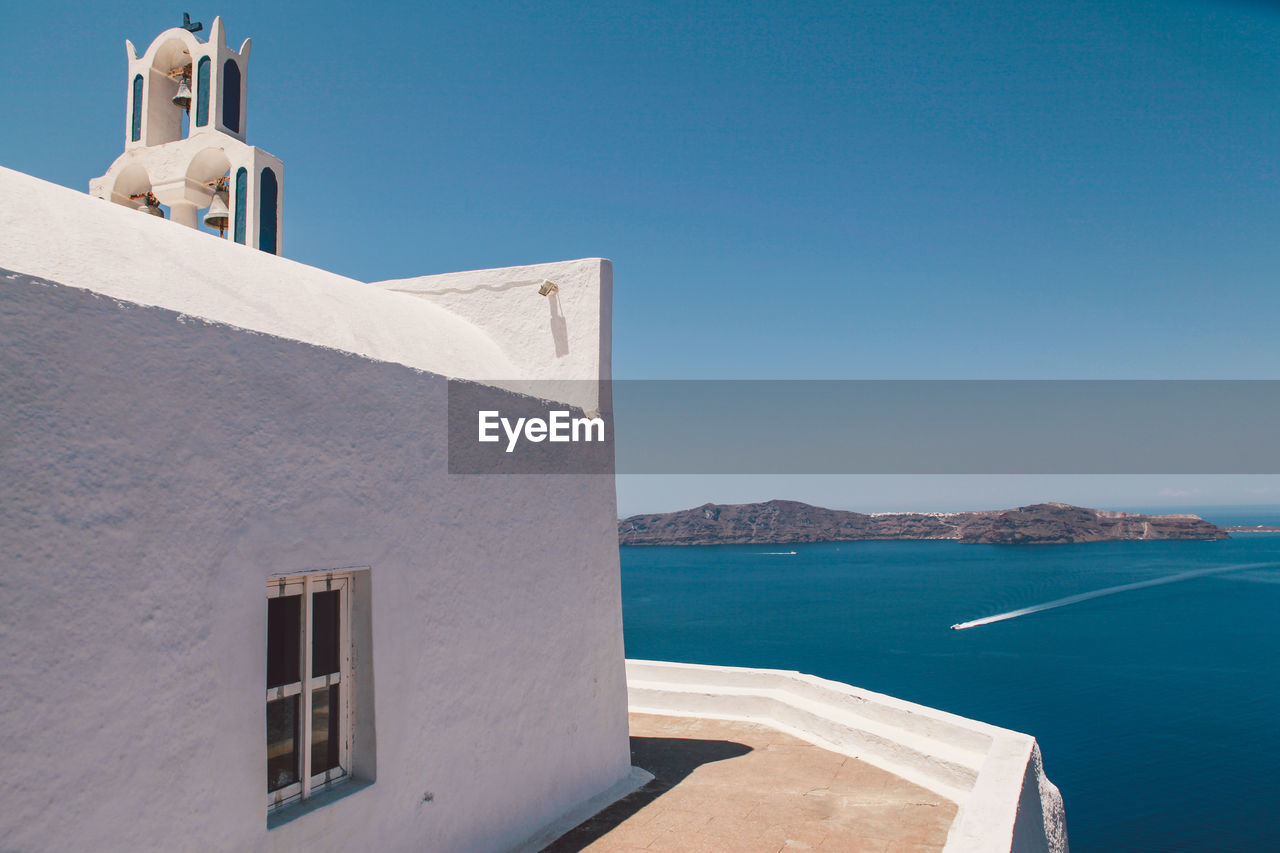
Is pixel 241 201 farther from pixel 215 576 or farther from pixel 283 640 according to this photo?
pixel 215 576

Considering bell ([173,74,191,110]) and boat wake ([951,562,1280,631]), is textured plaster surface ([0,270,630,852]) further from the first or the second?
boat wake ([951,562,1280,631])

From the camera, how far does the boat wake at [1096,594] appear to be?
184 feet

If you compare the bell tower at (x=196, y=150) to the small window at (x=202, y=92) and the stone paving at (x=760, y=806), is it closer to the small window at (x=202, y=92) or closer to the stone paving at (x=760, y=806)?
the small window at (x=202, y=92)

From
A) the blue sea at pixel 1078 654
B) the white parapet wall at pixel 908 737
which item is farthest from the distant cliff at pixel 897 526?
the white parapet wall at pixel 908 737

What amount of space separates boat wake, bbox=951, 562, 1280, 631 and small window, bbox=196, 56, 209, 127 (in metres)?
54.7

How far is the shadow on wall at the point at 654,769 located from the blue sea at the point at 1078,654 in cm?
1802

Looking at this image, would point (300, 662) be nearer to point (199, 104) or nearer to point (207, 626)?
point (207, 626)

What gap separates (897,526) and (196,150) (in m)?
153

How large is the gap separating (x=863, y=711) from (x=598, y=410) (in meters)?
3.89

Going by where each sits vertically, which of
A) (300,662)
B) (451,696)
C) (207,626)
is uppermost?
(207,626)

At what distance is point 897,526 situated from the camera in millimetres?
150000

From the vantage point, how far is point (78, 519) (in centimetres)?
266

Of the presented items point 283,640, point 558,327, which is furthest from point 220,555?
point 558,327

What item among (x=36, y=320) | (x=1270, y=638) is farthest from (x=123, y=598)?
(x=1270, y=638)
